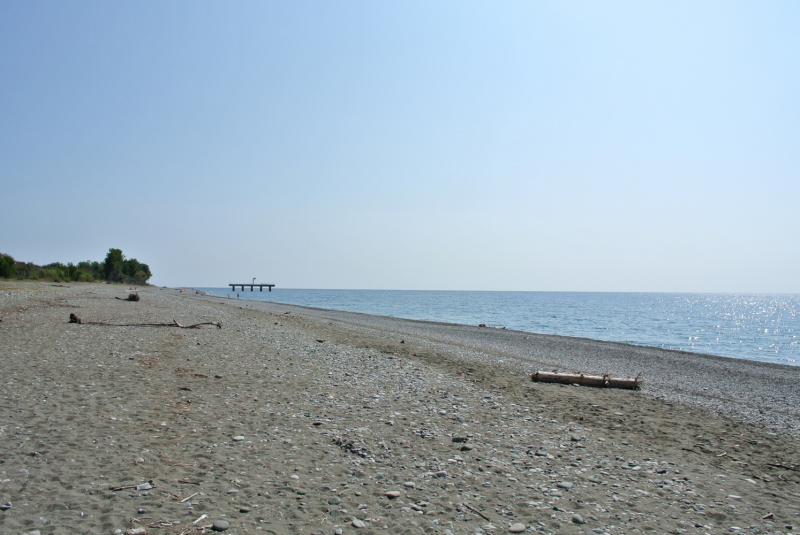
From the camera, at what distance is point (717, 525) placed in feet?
19.6

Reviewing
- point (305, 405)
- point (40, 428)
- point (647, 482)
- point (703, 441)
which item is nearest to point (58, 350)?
point (40, 428)

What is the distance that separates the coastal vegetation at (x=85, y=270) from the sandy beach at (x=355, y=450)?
76.7 meters

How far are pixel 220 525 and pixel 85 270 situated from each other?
129 metres

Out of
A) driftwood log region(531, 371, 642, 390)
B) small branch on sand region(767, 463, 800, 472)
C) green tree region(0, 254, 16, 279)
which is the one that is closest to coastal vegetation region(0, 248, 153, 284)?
green tree region(0, 254, 16, 279)

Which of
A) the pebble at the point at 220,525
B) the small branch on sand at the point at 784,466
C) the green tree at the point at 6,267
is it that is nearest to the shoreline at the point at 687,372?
the small branch on sand at the point at 784,466

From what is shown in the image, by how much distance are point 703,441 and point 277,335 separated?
17487 mm

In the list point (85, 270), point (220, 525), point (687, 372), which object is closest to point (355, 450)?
point (220, 525)

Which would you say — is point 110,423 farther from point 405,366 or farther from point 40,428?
point 405,366

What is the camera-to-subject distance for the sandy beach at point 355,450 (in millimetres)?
5453

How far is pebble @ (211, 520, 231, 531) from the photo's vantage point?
4.89 m

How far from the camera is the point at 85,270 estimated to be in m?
111

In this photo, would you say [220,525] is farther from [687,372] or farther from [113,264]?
[113,264]

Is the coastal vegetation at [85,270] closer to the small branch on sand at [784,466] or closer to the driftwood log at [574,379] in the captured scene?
the driftwood log at [574,379]

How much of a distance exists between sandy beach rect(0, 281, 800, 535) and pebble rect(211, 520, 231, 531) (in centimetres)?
14
